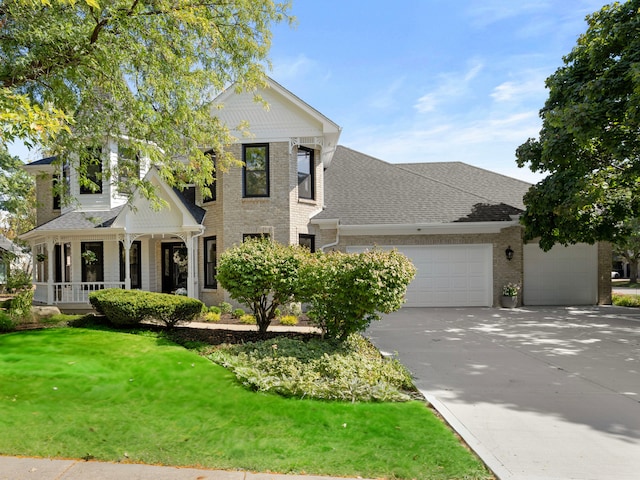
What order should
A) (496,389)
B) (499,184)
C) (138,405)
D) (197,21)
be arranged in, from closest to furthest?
(138,405) → (496,389) → (197,21) → (499,184)

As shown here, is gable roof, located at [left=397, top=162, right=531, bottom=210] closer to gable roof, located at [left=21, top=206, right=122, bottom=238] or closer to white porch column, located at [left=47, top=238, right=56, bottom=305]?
gable roof, located at [left=21, top=206, right=122, bottom=238]

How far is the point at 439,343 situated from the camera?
9.20 meters

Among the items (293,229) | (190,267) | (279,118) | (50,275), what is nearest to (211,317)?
(190,267)

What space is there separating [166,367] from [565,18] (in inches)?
554

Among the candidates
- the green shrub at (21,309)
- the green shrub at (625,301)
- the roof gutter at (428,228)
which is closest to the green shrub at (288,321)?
the roof gutter at (428,228)

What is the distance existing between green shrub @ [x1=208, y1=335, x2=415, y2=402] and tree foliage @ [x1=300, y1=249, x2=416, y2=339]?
0.49 m

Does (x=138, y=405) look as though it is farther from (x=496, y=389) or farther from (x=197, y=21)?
(x=197, y=21)

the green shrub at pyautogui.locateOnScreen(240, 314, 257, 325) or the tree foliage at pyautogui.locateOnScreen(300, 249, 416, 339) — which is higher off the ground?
the tree foliage at pyautogui.locateOnScreen(300, 249, 416, 339)

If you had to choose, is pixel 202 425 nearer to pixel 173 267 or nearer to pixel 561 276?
pixel 173 267

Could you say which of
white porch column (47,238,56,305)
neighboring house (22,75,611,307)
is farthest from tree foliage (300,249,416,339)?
white porch column (47,238,56,305)

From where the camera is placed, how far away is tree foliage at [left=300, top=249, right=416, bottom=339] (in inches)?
284

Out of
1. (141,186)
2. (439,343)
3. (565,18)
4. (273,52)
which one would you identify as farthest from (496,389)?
(565,18)

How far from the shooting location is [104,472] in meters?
3.64

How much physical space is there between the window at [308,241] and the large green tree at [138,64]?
4.48 meters
